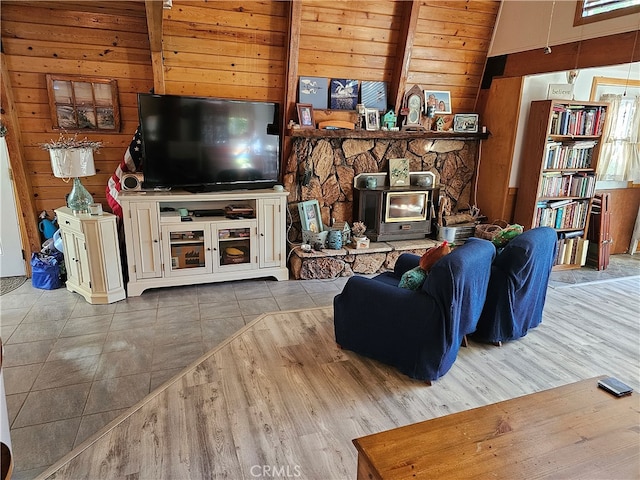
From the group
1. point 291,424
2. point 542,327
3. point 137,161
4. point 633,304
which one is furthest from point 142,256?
point 633,304

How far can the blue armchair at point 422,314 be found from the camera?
7.59ft

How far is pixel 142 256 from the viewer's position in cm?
374

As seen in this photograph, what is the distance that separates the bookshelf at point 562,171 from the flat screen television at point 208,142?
2731 millimetres

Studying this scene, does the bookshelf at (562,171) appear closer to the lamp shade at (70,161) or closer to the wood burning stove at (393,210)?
the wood burning stove at (393,210)

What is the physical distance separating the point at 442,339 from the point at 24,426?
226 centimetres

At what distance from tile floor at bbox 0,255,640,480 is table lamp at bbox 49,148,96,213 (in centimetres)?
86

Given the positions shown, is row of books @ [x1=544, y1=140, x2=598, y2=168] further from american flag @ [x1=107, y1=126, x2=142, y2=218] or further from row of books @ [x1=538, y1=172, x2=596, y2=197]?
american flag @ [x1=107, y1=126, x2=142, y2=218]

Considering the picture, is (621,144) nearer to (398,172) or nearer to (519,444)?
(398,172)

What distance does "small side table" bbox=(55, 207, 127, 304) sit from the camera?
345cm

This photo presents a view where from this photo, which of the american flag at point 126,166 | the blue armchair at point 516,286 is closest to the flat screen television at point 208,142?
the american flag at point 126,166

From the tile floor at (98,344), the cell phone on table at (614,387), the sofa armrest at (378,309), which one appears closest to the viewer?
the cell phone on table at (614,387)

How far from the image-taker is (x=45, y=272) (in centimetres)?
380

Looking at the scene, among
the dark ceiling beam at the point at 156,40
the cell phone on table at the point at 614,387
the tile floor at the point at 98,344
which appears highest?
the dark ceiling beam at the point at 156,40

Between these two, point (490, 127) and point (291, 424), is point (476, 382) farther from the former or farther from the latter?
point (490, 127)
